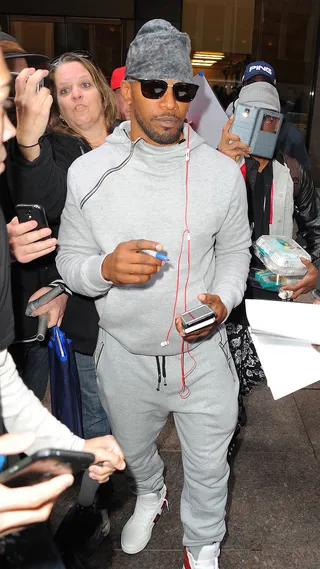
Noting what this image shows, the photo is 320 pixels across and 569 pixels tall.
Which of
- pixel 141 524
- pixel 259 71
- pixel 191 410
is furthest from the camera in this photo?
pixel 259 71

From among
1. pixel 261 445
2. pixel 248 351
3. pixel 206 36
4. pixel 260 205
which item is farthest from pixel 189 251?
pixel 206 36

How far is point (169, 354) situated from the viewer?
98.8 inches

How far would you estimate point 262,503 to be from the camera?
11.1ft

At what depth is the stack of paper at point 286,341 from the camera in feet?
7.46

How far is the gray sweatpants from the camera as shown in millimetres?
2574

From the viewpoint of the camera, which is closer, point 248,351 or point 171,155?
point 171,155

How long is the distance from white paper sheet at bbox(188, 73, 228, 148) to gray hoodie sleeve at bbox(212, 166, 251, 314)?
726 millimetres

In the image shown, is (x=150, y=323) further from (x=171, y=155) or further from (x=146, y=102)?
(x=146, y=102)

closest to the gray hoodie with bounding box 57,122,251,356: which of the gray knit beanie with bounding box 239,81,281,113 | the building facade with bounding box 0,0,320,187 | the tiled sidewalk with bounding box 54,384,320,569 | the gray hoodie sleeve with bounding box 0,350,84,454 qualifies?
the gray hoodie sleeve with bounding box 0,350,84,454

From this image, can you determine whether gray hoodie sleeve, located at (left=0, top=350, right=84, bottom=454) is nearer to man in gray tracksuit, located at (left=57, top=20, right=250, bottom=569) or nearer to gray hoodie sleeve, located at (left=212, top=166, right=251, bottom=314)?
man in gray tracksuit, located at (left=57, top=20, right=250, bottom=569)

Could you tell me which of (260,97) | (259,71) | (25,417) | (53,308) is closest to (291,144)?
(260,97)

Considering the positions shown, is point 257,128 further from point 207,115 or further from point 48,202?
point 48,202

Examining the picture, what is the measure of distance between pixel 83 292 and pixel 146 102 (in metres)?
0.82

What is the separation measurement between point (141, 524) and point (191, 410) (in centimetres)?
88
